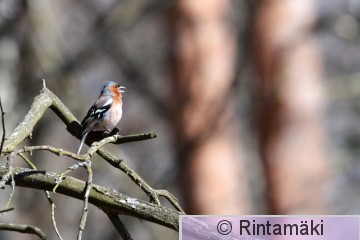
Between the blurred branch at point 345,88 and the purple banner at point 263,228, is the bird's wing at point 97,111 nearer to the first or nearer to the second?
the purple banner at point 263,228

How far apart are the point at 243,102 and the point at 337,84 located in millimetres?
414

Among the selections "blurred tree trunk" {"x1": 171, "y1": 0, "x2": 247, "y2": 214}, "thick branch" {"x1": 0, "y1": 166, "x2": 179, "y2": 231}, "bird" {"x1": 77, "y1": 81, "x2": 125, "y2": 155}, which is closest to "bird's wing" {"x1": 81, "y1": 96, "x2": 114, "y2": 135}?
"bird" {"x1": 77, "y1": 81, "x2": 125, "y2": 155}

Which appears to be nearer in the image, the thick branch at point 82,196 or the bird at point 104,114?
the thick branch at point 82,196

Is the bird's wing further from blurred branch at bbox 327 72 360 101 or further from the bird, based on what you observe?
blurred branch at bbox 327 72 360 101

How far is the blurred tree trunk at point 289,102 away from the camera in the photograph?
4.10m

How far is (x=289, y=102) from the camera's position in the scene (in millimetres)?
4258

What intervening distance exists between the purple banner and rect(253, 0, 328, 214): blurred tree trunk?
8.07ft

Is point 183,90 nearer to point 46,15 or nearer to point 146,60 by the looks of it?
point 46,15

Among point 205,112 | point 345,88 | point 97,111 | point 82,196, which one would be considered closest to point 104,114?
point 97,111

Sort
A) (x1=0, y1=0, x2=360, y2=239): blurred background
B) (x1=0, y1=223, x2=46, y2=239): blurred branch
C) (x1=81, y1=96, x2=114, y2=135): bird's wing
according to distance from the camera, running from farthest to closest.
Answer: (x1=0, y1=0, x2=360, y2=239): blurred background, (x1=81, y1=96, x2=114, y2=135): bird's wing, (x1=0, y1=223, x2=46, y2=239): blurred branch

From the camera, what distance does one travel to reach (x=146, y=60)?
593 centimetres

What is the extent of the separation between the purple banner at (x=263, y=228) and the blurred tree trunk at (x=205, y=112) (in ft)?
8.06

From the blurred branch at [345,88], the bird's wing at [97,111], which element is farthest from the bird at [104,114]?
the blurred branch at [345,88]

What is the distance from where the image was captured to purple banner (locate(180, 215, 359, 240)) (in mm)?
1152
